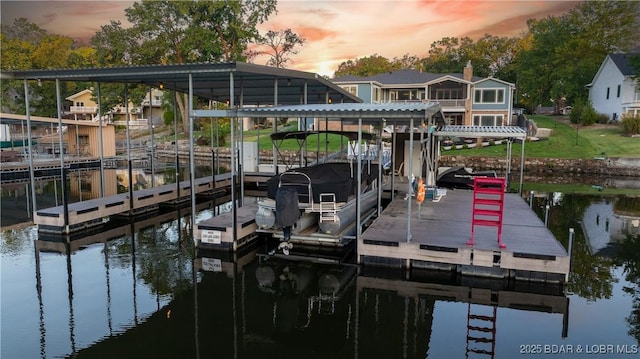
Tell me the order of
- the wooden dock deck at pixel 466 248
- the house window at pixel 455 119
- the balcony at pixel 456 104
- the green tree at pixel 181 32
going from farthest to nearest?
the house window at pixel 455 119, the balcony at pixel 456 104, the green tree at pixel 181 32, the wooden dock deck at pixel 466 248

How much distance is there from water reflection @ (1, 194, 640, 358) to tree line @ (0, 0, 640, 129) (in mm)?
21267

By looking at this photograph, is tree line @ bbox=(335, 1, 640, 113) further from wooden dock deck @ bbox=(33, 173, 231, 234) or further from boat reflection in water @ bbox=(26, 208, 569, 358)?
boat reflection in water @ bbox=(26, 208, 569, 358)

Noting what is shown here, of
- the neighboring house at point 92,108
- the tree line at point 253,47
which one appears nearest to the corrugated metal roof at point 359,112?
the tree line at point 253,47

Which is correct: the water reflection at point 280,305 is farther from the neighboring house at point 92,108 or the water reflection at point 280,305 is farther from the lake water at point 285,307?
the neighboring house at point 92,108

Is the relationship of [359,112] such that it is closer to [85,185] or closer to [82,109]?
[85,185]

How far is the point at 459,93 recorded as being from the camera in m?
40.5

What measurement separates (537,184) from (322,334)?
20.1 metres

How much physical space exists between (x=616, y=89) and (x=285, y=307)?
140ft

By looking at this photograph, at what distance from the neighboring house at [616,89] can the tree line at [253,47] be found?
3.12 metres

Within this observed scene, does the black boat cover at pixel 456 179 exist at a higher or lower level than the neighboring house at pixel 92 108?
lower

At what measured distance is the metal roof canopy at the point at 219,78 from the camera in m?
11.2

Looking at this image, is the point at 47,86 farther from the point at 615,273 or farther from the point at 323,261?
the point at 615,273

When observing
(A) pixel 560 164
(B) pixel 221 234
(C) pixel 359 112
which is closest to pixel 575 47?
(A) pixel 560 164

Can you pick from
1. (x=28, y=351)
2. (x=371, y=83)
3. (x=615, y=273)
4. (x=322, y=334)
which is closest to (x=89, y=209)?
(x=28, y=351)
